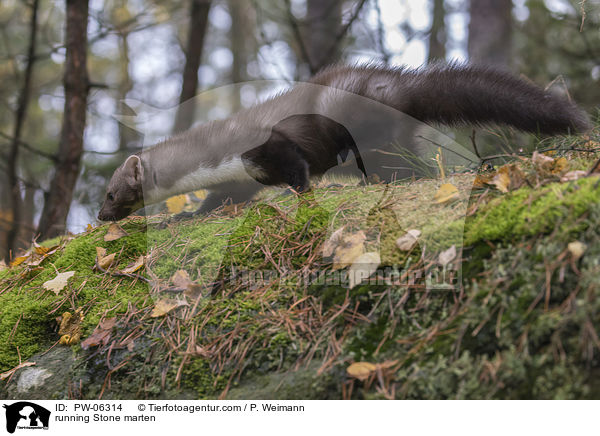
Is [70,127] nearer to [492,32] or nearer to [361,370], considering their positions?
[361,370]

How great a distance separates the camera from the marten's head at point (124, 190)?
4.00 m

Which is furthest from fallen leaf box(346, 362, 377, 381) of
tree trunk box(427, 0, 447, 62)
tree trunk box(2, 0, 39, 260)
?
tree trunk box(427, 0, 447, 62)

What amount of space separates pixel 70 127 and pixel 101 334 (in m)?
4.32

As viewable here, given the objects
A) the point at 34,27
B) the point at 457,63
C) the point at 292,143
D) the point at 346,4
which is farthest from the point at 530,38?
the point at 34,27

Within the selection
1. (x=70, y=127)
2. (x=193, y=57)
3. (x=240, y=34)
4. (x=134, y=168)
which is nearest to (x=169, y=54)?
(x=240, y=34)

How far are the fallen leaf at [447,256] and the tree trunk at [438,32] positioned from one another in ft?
28.1

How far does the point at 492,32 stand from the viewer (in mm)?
5984

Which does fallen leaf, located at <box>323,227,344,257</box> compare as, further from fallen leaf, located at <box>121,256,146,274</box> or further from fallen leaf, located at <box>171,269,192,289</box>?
fallen leaf, located at <box>121,256,146,274</box>

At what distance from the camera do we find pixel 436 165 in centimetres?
308

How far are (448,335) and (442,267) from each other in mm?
310

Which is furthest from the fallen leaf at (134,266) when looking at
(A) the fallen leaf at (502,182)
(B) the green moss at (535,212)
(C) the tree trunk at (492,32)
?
(C) the tree trunk at (492,32)

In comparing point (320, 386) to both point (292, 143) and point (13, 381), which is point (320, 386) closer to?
point (13, 381)

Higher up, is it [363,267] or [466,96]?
[466,96]

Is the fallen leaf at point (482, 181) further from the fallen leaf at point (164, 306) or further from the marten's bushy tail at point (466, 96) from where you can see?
the fallen leaf at point (164, 306)
